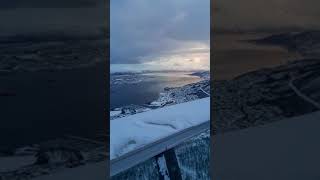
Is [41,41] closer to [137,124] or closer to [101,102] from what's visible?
[101,102]

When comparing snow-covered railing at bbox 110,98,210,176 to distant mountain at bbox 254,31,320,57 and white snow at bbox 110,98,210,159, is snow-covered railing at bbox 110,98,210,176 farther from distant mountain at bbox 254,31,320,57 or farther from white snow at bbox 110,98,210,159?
distant mountain at bbox 254,31,320,57

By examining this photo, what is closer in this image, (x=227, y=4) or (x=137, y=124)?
(x=137, y=124)

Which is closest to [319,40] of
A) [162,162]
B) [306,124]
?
[306,124]

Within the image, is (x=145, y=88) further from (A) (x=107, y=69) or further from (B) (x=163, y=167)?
(B) (x=163, y=167)

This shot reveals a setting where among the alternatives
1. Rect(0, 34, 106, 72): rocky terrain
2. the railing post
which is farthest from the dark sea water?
the railing post

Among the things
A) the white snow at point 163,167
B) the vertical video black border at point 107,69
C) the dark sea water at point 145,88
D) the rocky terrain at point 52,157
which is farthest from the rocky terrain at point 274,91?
the rocky terrain at point 52,157
